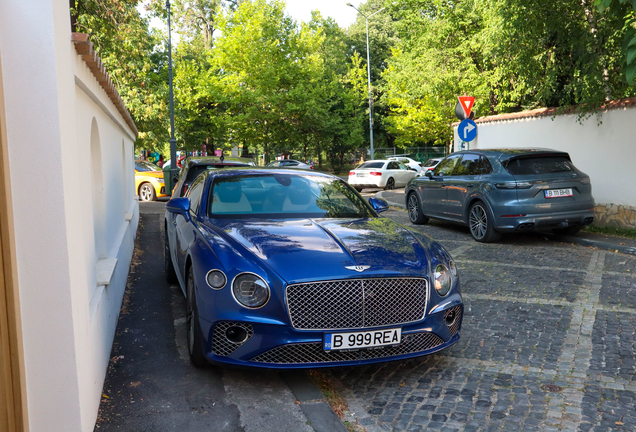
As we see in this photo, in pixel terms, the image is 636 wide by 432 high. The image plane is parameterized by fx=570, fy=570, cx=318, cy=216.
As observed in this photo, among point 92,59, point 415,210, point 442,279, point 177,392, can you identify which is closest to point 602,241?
point 415,210

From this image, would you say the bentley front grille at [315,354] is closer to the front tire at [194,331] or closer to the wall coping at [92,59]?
the front tire at [194,331]

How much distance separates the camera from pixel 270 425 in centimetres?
349

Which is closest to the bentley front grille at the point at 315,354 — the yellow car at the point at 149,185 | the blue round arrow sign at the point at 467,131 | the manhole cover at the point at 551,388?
the manhole cover at the point at 551,388

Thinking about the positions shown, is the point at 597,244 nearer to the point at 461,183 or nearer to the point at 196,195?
the point at 461,183

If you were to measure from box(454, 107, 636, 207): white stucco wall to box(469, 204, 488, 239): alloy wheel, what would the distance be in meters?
3.04

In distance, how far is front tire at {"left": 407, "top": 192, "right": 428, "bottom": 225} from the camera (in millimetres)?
13039

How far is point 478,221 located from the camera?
10.5m

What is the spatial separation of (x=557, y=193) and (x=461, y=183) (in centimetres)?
193

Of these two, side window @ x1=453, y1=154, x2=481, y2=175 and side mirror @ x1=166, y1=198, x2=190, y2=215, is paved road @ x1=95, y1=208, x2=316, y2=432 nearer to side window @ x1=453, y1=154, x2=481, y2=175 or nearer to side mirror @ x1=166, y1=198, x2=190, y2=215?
side mirror @ x1=166, y1=198, x2=190, y2=215

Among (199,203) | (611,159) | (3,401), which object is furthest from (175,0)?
(3,401)

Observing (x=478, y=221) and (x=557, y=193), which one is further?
(x=478, y=221)

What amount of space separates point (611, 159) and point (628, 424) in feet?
30.4

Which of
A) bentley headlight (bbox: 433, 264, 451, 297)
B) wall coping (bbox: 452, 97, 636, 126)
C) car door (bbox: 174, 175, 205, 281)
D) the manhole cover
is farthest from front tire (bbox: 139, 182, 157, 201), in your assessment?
the manhole cover

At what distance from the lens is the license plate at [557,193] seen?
9570 millimetres
